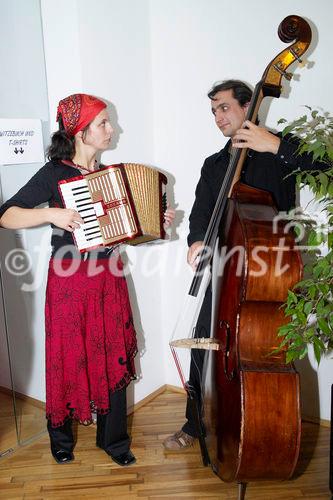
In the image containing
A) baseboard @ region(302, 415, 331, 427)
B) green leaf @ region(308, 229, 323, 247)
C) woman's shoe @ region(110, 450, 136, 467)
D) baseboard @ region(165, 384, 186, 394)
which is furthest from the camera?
baseboard @ region(165, 384, 186, 394)

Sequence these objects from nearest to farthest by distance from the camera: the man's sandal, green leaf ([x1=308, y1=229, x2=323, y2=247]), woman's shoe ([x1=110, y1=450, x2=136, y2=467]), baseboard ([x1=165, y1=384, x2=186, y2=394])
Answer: green leaf ([x1=308, y1=229, x2=323, y2=247]), woman's shoe ([x1=110, y1=450, x2=136, y2=467]), the man's sandal, baseboard ([x1=165, y1=384, x2=186, y2=394])

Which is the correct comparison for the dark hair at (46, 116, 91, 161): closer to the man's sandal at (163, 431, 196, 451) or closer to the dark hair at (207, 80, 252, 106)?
the dark hair at (207, 80, 252, 106)

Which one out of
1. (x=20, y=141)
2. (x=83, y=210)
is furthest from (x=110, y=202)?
(x=20, y=141)

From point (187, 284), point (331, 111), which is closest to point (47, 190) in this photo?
point (187, 284)

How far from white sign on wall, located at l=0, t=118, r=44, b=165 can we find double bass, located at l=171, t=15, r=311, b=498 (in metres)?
1.11

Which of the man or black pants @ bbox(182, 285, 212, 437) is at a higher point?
the man

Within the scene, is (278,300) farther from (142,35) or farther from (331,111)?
(142,35)

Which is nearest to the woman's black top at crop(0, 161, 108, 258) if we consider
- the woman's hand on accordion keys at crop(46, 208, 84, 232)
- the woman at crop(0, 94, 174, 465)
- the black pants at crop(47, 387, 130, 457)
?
the woman at crop(0, 94, 174, 465)

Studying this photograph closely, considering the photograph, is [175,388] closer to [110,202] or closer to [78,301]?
[78,301]

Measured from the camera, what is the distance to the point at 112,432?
2.24 meters

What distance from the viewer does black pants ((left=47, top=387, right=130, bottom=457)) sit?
A: 222 centimetres

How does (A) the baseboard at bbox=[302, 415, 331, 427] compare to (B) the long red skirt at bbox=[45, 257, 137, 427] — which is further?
(A) the baseboard at bbox=[302, 415, 331, 427]

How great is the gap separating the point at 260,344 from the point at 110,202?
0.75 meters

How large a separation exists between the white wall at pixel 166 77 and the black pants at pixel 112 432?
0.47 metres
